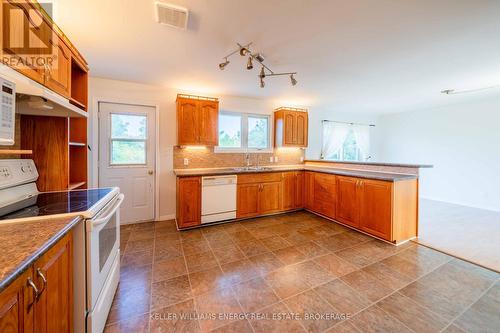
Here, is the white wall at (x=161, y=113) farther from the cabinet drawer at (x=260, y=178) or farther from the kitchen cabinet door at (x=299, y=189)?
the kitchen cabinet door at (x=299, y=189)

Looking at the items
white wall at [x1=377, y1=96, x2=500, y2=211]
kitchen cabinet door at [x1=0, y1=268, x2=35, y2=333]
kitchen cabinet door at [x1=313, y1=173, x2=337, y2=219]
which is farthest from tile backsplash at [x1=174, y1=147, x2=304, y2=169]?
white wall at [x1=377, y1=96, x2=500, y2=211]

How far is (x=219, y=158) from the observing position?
4.05 meters

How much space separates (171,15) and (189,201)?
2.40m

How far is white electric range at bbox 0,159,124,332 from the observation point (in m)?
1.19

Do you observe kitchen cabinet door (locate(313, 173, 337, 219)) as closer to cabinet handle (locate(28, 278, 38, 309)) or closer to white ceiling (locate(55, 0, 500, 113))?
white ceiling (locate(55, 0, 500, 113))

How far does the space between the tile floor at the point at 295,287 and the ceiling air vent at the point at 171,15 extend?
7.80 ft

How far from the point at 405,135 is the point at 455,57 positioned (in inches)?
157

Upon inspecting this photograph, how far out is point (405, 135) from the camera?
5.89 m

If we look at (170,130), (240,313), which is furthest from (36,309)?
(170,130)

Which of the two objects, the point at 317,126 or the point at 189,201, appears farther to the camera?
the point at 317,126

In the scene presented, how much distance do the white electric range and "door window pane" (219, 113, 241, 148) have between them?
257 cm

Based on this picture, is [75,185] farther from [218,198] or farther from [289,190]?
[289,190]

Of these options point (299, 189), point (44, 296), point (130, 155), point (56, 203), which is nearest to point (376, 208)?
point (299, 189)

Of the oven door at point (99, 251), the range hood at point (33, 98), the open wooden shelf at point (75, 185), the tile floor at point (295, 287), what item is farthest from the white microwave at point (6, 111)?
the tile floor at point (295, 287)
